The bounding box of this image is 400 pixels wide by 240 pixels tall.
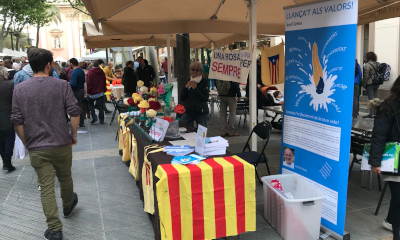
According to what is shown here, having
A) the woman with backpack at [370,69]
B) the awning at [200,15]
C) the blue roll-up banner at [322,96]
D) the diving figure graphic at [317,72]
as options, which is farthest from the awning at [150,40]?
the diving figure graphic at [317,72]

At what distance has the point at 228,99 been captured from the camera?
24.8 feet

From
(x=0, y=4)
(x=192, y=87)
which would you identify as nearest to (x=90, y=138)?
(x=192, y=87)

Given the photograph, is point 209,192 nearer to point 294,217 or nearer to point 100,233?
point 294,217

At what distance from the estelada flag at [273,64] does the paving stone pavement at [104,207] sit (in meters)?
1.49

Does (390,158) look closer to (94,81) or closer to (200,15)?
(200,15)

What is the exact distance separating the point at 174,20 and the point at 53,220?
12.8 ft

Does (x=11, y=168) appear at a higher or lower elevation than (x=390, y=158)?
lower

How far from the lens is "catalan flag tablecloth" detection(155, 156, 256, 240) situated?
9.12ft

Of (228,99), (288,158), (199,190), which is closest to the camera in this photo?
(199,190)

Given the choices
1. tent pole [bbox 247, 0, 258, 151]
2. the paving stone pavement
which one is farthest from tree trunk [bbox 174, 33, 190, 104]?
tent pole [bbox 247, 0, 258, 151]

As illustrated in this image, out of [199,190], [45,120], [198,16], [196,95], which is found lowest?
[199,190]

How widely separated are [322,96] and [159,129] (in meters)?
1.78

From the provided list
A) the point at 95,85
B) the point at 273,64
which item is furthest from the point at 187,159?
the point at 95,85

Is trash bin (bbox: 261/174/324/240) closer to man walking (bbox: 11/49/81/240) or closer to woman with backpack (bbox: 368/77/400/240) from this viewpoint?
woman with backpack (bbox: 368/77/400/240)
